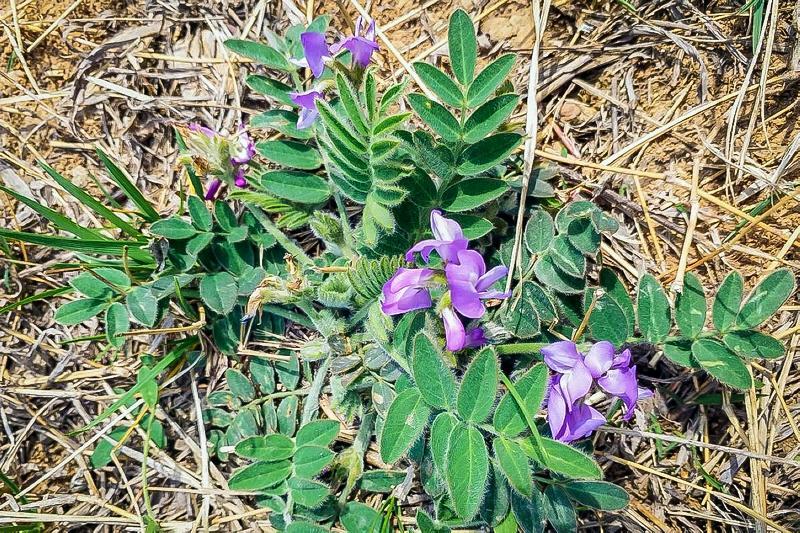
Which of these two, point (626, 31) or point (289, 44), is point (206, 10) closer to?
point (289, 44)

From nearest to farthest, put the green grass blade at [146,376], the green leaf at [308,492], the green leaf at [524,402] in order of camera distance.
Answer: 1. the green leaf at [524,402]
2. the green leaf at [308,492]
3. the green grass blade at [146,376]

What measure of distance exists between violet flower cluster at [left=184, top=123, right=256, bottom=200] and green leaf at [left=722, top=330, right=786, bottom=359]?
1.75 m

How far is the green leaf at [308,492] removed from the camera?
2055 mm

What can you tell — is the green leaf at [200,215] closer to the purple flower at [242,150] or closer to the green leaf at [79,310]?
the purple flower at [242,150]

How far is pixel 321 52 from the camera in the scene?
190cm

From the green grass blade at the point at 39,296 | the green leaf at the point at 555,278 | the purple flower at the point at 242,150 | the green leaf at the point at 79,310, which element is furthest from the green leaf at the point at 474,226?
the green grass blade at the point at 39,296

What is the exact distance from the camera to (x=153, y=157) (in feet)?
8.58

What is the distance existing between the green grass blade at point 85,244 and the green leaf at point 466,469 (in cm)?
141

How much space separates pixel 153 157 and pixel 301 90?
2.72 feet

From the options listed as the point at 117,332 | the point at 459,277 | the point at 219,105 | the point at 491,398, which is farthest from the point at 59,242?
the point at 491,398

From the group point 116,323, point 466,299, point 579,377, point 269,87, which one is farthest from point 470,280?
point 116,323

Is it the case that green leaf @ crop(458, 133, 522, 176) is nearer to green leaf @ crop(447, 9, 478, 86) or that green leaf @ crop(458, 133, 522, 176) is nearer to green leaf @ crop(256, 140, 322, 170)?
green leaf @ crop(447, 9, 478, 86)

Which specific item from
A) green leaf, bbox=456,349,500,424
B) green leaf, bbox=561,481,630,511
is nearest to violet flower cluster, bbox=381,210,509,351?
green leaf, bbox=456,349,500,424

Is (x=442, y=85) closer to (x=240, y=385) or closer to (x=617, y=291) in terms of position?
(x=617, y=291)
